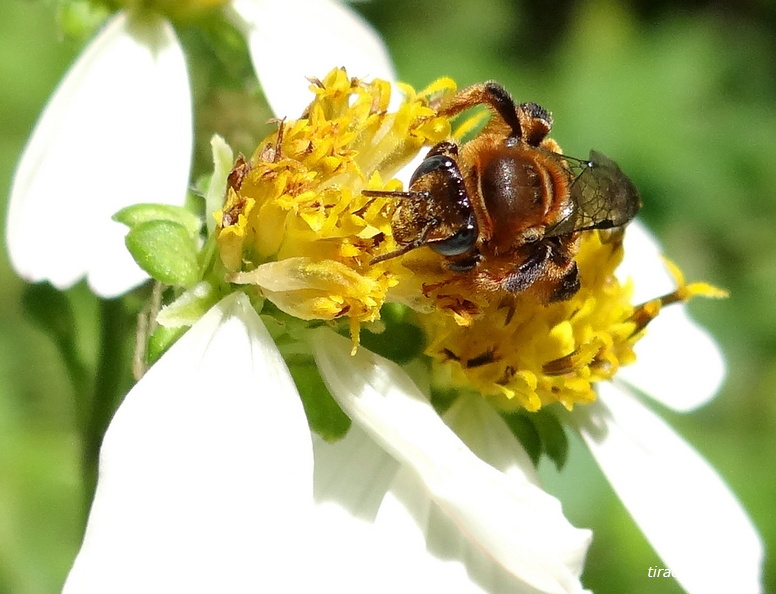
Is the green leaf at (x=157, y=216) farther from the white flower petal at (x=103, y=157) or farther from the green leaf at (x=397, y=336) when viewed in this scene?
the green leaf at (x=397, y=336)

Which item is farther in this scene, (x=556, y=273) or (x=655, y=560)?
(x=655, y=560)

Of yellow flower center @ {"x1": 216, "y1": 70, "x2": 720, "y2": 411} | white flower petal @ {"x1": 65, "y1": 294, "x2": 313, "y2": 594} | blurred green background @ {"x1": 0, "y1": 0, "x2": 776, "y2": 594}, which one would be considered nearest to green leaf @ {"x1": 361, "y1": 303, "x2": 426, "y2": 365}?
yellow flower center @ {"x1": 216, "y1": 70, "x2": 720, "y2": 411}

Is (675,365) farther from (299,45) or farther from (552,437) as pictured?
(299,45)

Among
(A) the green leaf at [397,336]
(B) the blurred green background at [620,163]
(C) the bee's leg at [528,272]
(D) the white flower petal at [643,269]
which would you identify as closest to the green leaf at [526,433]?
(A) the green leaf at [397,336]

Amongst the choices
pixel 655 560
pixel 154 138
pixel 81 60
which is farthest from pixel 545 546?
pixel 655 560

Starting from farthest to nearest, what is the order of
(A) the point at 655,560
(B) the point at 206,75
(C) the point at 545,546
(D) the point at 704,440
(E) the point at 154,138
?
1. (D) the point at 704,440
2. (A) the point at 655,560
3. (B) the point at 206,75
4. (E) the point at 154,138
5. (C) the point at 545,546

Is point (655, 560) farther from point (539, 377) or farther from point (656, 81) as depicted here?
point (656, 81)
